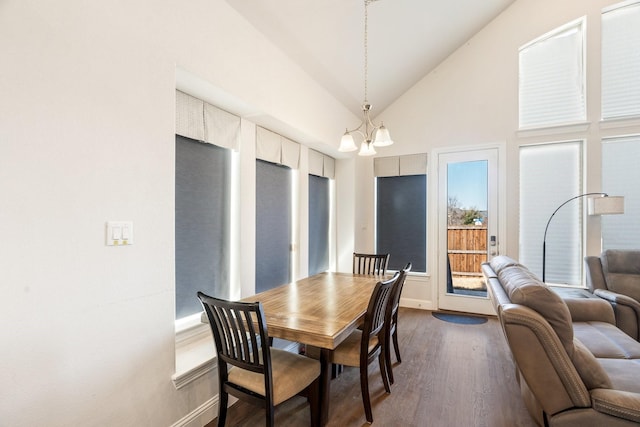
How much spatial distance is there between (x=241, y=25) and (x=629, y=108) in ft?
14.7

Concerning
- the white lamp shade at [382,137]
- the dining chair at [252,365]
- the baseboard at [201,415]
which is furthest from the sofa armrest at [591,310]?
the baseboard at [201,415]

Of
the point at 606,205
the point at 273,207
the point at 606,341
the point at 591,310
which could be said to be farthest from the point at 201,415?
the point at 606,205

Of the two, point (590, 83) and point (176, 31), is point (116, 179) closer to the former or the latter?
point (176, 31)

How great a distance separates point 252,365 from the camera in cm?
157

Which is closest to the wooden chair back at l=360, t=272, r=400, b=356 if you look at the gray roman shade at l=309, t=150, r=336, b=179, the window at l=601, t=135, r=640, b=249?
the gray roman shade at l=309, t=150, r=336, b=179

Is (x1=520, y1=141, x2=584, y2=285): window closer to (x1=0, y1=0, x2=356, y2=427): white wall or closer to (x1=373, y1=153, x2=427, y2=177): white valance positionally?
(x1=373, y1=153, x2=427, y2=177): white valance

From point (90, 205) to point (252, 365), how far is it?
3.68 feet

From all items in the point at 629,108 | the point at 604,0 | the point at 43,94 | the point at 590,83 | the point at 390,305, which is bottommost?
the point at 390,305

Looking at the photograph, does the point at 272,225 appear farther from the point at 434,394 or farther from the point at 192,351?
the point at 434,394

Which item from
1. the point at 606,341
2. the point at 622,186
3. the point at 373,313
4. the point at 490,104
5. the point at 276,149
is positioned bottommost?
the point at 606,341

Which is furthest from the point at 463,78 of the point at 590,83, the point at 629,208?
the point at 629,208

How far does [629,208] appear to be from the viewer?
11.6ft

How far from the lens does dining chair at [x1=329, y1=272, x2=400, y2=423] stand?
6.34 ft

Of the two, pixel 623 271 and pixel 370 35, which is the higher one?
pixel 370 35
